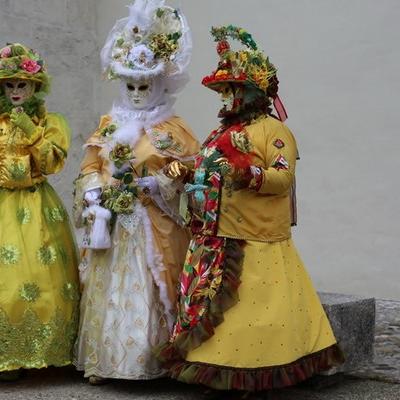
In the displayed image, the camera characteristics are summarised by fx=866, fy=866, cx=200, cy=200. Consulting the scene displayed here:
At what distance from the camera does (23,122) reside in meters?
4.44

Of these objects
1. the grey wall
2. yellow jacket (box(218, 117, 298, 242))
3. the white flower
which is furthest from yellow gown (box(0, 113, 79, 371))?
the grey wall

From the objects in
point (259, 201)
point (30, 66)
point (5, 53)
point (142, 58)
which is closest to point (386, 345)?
point (259, 201)

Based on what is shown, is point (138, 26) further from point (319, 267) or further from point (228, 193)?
point (319, 267)

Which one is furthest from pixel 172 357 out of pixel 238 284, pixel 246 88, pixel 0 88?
pixel 0 88

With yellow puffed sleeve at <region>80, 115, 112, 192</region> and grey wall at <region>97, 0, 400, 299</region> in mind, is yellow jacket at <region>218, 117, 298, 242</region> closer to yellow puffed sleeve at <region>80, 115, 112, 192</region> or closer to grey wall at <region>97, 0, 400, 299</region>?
yellow puffed sleeve at <region>80, 115, 112, 192</region>

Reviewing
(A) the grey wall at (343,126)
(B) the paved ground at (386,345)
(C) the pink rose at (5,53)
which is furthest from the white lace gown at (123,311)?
(A) the grey wall at (343,126)

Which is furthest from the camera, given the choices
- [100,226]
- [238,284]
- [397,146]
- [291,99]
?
[291,99]

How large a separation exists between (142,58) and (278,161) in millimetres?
972

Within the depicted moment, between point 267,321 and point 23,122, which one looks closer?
point 267,321

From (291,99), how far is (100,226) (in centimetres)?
280

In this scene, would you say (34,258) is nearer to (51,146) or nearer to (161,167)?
(51,146)

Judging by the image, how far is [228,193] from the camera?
4.12 m

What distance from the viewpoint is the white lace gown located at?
4.27 metres

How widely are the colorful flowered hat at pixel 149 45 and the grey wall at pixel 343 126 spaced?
2182mm
